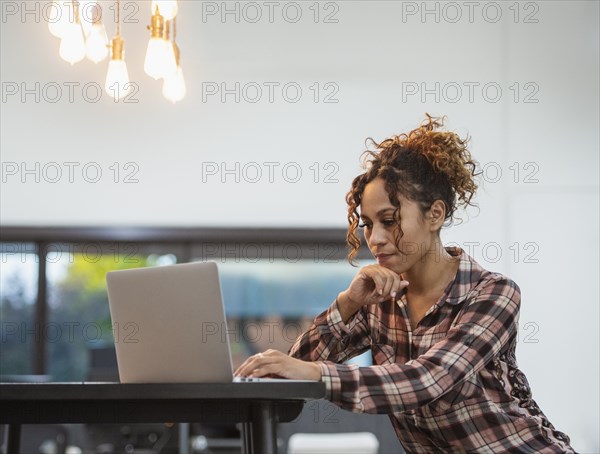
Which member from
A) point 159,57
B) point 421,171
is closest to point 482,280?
point 421,171

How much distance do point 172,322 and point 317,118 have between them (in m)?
2.98

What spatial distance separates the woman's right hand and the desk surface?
38 centimetres

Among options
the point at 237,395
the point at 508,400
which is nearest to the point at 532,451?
the point at 508,400

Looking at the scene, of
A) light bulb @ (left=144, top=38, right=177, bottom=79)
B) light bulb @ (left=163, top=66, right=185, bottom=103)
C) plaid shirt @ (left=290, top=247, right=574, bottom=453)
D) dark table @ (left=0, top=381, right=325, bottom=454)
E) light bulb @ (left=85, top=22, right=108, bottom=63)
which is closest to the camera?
dark table @ (left=0, top=381, right=325, bottom=454)

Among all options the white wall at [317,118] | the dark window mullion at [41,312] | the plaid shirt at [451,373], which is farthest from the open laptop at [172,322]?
the dark window mullion at [41,312]

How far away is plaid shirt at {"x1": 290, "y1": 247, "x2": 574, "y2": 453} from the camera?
5.26 ft

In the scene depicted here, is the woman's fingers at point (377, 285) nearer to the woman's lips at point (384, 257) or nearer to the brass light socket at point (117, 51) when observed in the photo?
the woman's lips at point (384, 257)

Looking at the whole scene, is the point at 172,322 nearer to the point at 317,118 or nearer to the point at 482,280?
the point at 482,280

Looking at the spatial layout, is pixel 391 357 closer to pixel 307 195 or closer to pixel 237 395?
pixel 237 395

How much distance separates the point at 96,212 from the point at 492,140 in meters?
2.06

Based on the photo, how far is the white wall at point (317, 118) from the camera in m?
4.35

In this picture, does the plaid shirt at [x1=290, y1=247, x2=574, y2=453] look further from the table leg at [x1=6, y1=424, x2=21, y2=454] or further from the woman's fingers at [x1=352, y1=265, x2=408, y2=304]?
the table leg at [x1=6, y1=424, x2=21, y2=454]

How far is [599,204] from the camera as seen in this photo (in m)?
4.33

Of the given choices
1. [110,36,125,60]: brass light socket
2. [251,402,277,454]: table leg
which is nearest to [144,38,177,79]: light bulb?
[110,36,125,60]: brass light socket
